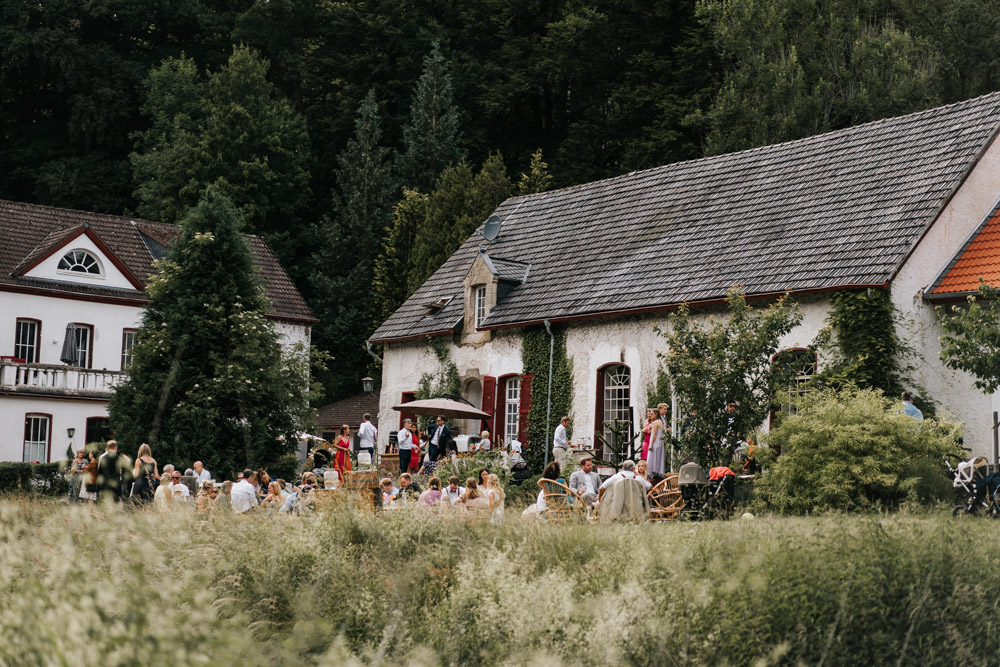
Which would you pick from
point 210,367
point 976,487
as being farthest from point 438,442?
point 976,487

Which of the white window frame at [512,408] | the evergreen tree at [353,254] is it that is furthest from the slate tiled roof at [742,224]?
the evergreen tree at [353,254]

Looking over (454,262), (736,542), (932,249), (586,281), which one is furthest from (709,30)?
(736,542)

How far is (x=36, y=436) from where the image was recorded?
122 ft

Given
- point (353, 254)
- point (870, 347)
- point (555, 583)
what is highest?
point (353, 254)

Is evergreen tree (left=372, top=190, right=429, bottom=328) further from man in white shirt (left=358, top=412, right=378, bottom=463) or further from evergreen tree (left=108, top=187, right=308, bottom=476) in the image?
man in white shirt (left=358, top=412, right=378, bottom=463)

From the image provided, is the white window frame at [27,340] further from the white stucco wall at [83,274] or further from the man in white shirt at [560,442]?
the man in white shirt at [560,442]

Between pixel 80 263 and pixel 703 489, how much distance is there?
1070 inches

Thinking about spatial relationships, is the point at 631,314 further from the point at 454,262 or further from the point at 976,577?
the point at 976,577

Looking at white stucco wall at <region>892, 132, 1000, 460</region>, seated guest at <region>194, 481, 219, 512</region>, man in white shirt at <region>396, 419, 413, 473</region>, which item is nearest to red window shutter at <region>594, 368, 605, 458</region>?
man in white shirt at <region>396, 419, 413, 473</region>

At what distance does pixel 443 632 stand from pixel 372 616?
80 centimetres

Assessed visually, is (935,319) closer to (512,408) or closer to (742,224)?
(742,224)

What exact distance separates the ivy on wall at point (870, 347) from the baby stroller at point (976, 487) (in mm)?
3130

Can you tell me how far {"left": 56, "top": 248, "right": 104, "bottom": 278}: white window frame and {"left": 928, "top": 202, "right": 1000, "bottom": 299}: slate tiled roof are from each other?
2703 centimetres

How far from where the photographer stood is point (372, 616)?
10.1 metres
